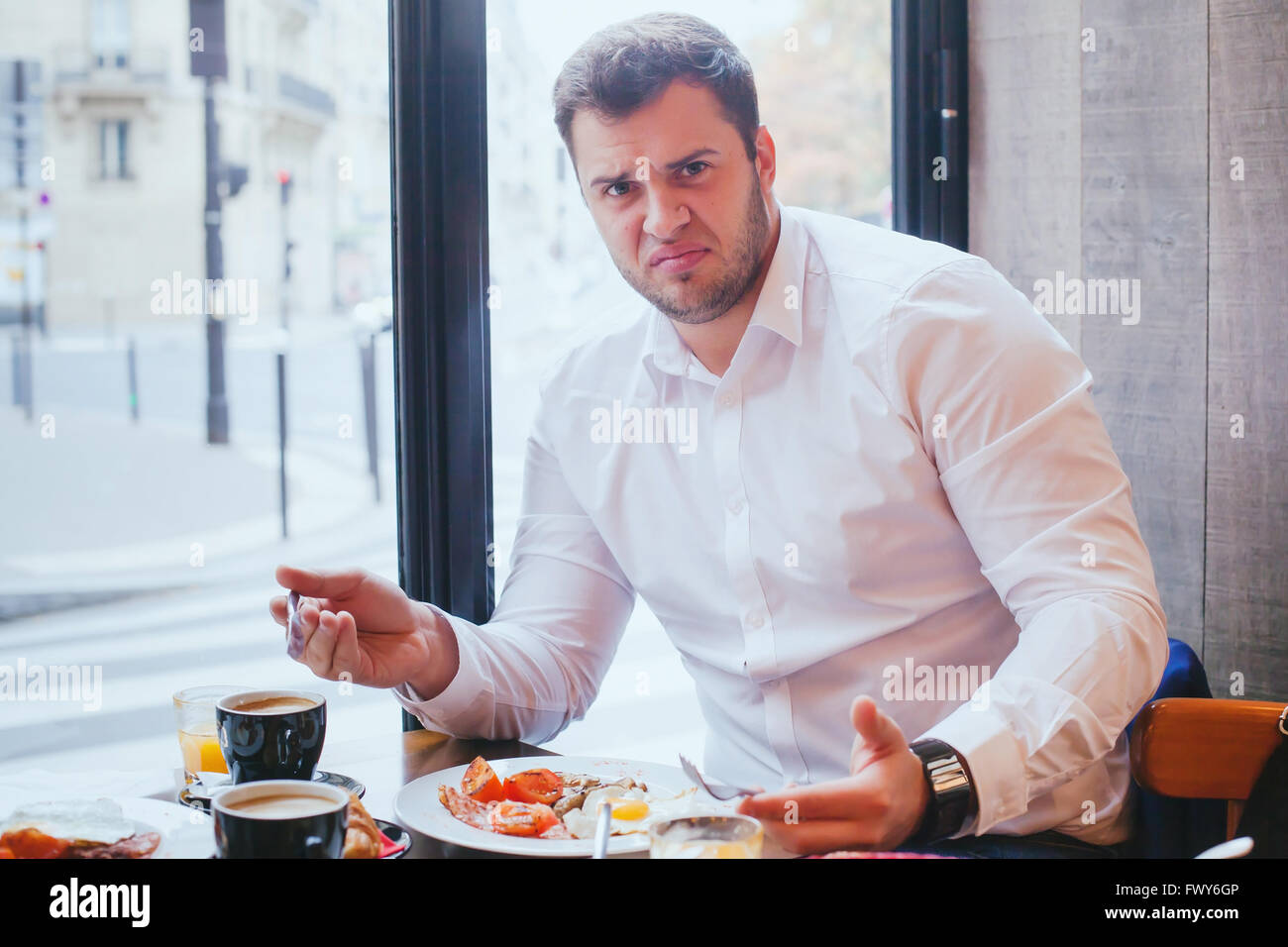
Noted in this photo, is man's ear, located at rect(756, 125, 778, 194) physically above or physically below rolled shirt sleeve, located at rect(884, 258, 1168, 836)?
above

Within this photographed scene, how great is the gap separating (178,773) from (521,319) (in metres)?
0.96

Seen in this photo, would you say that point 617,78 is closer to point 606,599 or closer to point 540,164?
point 540,164

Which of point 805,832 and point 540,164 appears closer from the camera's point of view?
point 805,832

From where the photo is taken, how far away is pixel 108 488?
3713 mm

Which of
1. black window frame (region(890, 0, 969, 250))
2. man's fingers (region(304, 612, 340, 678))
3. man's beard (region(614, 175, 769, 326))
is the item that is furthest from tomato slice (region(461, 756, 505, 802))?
black window frame (region(890, 0, 969, 250))

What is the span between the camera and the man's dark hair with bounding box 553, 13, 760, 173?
149cm

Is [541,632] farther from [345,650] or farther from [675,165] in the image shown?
[675,165]

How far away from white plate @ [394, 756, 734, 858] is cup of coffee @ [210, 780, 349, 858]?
6.2 inches

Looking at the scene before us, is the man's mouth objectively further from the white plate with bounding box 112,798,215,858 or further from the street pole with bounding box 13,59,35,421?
the street pole with bounding box 13,59,35,421

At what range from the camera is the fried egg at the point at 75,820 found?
3.11 ft

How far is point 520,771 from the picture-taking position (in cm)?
124

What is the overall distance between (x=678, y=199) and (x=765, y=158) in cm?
21
